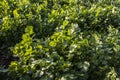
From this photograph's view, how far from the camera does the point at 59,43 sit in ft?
12.8

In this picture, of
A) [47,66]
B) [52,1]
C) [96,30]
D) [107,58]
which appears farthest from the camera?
[52,1]

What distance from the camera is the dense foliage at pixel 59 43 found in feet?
12.1

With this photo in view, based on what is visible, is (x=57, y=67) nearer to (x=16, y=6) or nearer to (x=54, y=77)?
(x=54, y=77)

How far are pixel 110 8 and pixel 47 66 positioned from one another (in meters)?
2.06

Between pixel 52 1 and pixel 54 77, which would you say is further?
pixel 52 1

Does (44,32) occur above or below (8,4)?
below

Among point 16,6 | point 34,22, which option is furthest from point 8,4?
point 34,22

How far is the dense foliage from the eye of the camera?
3.70 meters

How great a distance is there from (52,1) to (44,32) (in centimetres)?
112

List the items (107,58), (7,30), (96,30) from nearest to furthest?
(107,58), (7,30), (96,30)

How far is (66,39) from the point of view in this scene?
12.9 ft

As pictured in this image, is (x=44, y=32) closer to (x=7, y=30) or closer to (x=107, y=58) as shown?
(x=7, y=30)

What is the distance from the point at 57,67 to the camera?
11.9ft

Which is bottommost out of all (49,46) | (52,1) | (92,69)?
(92,69)
